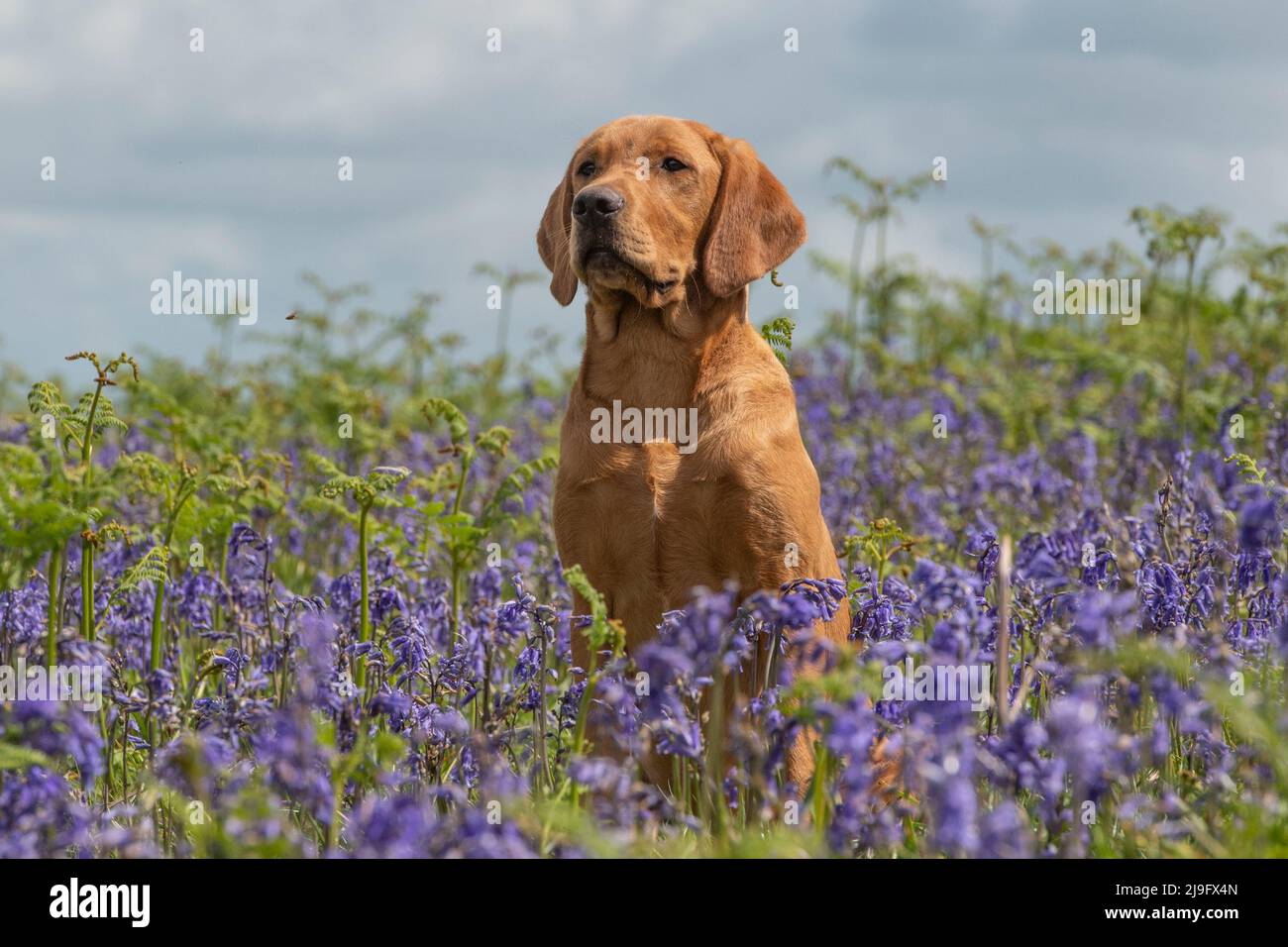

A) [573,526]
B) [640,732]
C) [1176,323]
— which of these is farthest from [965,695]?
[1176,323]

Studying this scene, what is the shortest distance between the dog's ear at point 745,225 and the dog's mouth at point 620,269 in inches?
5.8

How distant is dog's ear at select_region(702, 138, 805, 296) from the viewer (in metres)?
4.40

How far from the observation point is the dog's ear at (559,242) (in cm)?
471

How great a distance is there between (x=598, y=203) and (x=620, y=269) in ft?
0.72

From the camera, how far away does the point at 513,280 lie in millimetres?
10188

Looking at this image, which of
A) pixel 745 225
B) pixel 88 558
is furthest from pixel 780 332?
pixel 88 558

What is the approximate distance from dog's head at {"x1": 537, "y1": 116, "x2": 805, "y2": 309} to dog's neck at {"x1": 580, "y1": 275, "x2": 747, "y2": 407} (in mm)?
54

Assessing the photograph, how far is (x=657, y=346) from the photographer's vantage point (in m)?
4.37

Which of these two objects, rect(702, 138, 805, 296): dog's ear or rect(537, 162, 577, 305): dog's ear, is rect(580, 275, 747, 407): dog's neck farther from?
rect(537, 162, 577, 305): dog's ear

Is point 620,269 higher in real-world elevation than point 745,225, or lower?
lower

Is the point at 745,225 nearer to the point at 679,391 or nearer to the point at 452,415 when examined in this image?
the point at 679,391
